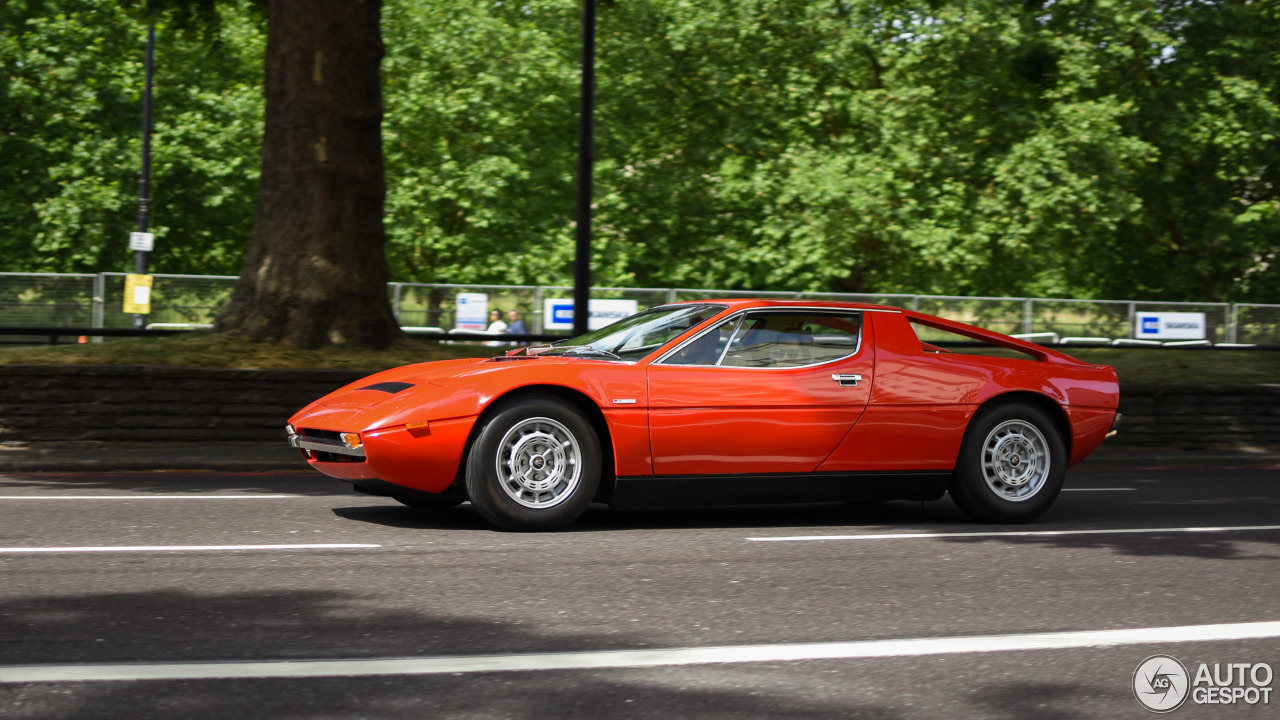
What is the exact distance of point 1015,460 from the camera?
7.99 metres

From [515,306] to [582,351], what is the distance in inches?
808

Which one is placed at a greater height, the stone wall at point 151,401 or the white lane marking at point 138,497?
the stone wall at point 151,401

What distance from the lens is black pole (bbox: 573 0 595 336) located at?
42.1ft

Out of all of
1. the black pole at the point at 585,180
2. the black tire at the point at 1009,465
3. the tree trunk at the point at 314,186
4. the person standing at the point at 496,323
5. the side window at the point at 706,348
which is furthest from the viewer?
the person standing at the point at 496,323

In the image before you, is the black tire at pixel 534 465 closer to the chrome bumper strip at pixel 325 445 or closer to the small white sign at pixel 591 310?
the chrome bumper strip at pixel 325 445

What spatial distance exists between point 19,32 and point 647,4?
14.2 metres

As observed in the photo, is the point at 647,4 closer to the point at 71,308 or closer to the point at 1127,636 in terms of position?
the point at 71,308

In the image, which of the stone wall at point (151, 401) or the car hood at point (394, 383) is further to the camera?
the stone wall at point (151, 401)

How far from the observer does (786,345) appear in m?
7.59

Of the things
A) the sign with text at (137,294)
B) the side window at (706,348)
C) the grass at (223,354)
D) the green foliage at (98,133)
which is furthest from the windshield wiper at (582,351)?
the green foliage at (98,133)

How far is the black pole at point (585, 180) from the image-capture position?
1284cm

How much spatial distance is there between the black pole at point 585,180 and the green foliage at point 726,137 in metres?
15.7

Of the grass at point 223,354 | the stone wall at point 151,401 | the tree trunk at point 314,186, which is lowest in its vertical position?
the stone wall at point 151,401

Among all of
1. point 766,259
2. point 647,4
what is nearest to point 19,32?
point 647,4
